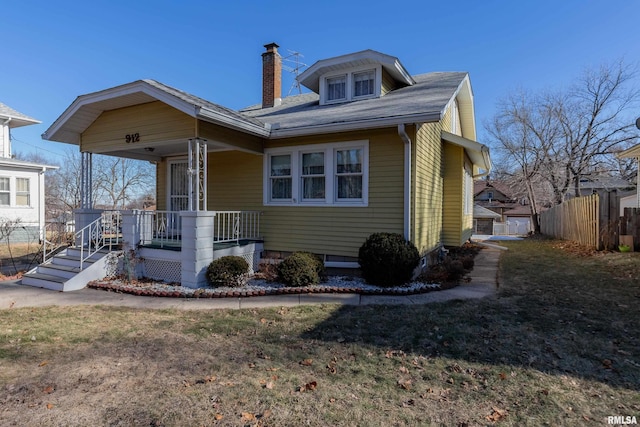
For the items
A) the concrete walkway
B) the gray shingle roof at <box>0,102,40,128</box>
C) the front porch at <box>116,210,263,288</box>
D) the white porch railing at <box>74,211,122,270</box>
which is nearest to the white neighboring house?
the gray shingle roof at <box>0,102,40,128</box>

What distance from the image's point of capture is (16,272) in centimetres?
1010

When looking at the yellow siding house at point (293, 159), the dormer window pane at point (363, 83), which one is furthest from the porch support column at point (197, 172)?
the dormer window pane at point (363, 83)

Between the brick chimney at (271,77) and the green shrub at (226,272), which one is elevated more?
the brick chimney at (271,77)

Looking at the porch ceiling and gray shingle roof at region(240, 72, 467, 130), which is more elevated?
gray shingle roof at region(240, 72, 467, 130)

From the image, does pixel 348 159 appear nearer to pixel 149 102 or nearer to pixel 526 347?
pixel 149 102

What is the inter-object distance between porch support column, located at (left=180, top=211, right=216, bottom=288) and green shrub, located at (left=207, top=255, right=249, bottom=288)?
0.20 m

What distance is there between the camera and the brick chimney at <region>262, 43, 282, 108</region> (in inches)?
545

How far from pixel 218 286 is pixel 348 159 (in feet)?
13.5

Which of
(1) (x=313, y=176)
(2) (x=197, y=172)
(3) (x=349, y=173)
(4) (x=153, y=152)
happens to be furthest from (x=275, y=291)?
(4) (x=153, y=152)

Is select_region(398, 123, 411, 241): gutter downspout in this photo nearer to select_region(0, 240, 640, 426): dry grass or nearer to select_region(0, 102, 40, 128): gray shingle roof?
select_region(0, 240, 640, 426): dry grass

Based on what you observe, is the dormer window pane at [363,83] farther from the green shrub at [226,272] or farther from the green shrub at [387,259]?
the green shrub at [226,272]

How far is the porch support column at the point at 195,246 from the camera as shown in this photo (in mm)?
7512

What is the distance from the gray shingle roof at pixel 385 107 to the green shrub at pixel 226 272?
11.2 feet

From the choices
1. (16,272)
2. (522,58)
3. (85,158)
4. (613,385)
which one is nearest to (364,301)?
(613,385)
